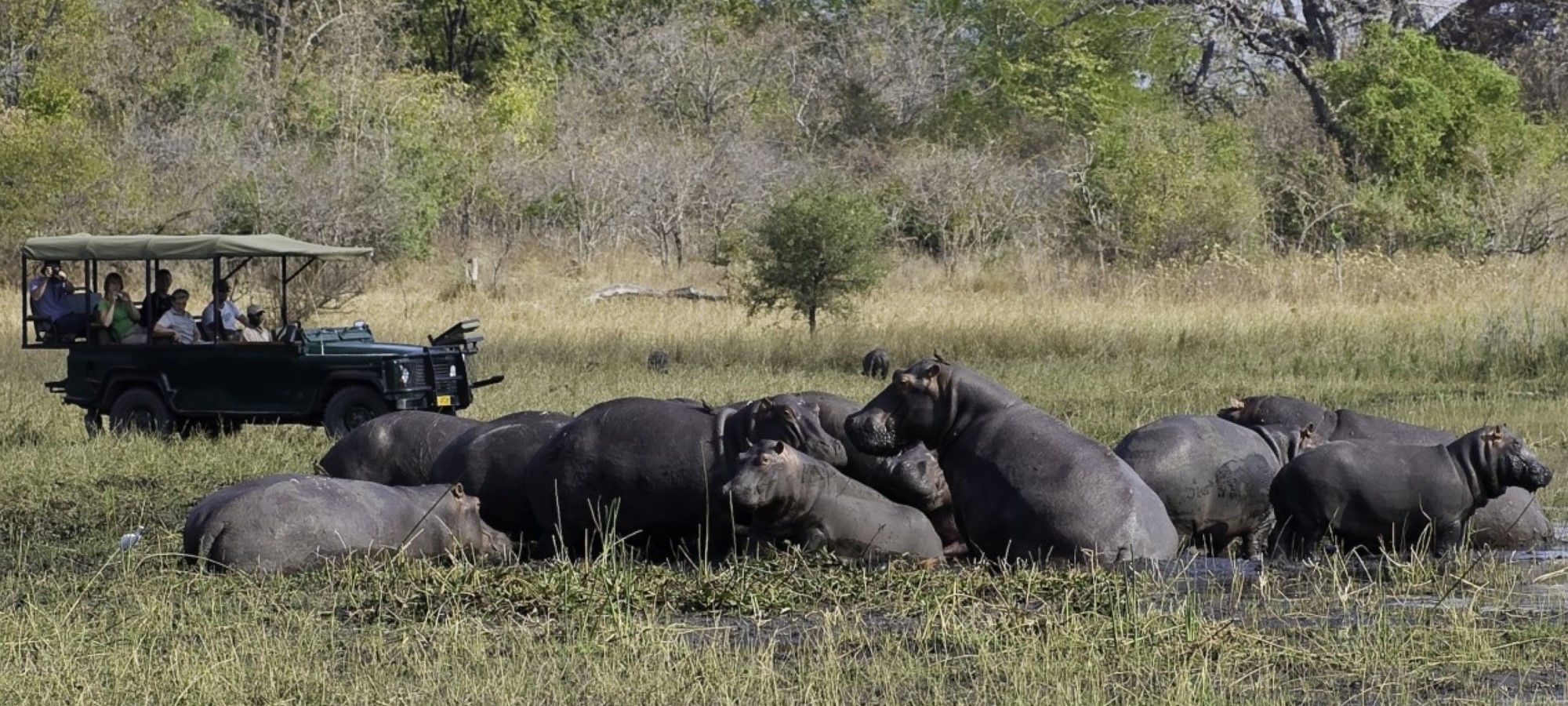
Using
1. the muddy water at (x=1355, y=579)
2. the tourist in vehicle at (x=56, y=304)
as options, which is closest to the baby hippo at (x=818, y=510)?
the muddy water at (x=1355, y=579)

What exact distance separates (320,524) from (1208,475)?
367cm

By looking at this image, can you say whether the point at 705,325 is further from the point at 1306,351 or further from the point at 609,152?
the point at 609,152

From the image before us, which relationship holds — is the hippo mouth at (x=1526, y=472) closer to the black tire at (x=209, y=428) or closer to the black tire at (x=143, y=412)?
the black tire at (x=209, y=428)

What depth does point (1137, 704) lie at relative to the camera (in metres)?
5.42

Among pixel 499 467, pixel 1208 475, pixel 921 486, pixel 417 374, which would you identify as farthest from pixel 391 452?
pixel 417 374

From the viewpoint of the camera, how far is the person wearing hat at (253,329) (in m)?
14.9

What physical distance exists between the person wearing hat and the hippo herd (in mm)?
6176

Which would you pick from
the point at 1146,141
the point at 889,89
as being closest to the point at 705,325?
the point at 1146,141

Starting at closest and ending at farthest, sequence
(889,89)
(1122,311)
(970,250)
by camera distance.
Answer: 1. (1122,311)
2. (970,250)
3. (889,89)

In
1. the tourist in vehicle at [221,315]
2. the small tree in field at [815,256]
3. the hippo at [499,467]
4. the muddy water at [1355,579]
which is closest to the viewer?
the muddy water at [1355,579]

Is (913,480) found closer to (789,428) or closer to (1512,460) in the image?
(789,428)

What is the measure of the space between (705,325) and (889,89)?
25211 mm

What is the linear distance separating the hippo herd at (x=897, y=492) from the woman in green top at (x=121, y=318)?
6439 millimetres

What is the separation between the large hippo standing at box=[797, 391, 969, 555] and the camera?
8.49m
